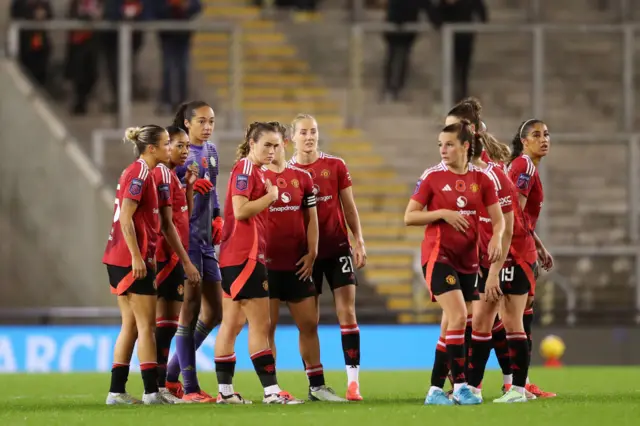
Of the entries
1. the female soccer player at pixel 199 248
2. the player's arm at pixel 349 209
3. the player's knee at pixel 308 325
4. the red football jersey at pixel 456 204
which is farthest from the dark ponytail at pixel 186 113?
the red football jersey at pixel 456 204

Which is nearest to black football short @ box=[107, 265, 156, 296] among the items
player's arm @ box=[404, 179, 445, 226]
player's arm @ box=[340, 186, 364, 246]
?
player's arm @ box=[340, 186, 364, 246]

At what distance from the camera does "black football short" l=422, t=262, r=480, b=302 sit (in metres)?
9.53

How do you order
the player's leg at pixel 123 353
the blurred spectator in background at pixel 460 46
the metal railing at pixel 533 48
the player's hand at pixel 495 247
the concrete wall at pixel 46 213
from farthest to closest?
the blurred spectator in background at pixel 460 46 < the metal railing at pixel 533 48 < the concrete wall at pixel 46 213 < the player's leg at pixel 123 353 < the player's hand at pixel 495 247

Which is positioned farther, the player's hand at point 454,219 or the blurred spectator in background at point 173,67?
the blurred spectator in background at point 173,67

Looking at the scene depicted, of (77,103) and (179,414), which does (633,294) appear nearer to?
(77,103)

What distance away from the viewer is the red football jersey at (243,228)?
988cm

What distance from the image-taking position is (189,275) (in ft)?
33.7

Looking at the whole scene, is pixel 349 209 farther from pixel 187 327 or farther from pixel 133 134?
pixel 133 134

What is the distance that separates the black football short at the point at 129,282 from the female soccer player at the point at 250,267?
0.48 meters

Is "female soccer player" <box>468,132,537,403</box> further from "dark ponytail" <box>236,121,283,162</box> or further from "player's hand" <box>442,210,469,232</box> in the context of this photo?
"dark ponytail" <box>236,121,283,162</box>

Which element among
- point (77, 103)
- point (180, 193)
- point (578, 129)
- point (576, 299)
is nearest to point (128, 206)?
point (180, 193)

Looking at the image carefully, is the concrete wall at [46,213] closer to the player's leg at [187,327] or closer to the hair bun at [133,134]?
the player's leg at [187,327]

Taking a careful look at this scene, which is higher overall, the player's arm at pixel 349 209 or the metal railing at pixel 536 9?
the metal railing at pixel 536 9

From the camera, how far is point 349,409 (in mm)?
9336
